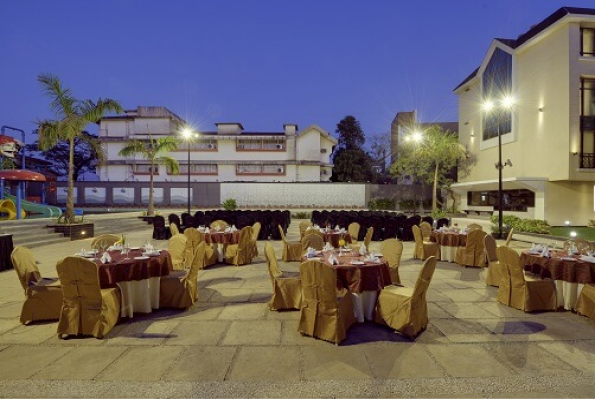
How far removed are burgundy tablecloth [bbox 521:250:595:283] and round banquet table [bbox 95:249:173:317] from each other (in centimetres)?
726

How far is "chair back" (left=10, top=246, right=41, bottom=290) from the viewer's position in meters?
5.62

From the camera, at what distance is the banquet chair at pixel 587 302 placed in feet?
18.5

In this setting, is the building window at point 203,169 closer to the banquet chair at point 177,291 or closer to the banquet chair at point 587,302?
the banquet chair at point 177,291

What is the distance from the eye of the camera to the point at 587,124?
20.5 meters

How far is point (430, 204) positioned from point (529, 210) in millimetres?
13305

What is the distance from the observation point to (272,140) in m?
41.1

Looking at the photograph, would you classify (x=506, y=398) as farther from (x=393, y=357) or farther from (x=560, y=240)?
(x=560, y=240)

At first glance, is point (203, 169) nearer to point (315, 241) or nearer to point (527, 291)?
point (315, 241)

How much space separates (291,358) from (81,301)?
10.3 ft

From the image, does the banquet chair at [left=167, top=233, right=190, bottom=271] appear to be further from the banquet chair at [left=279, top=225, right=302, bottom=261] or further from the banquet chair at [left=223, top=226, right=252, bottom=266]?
the banquet chair at [left=279, top=225, right=302, bottom=261]

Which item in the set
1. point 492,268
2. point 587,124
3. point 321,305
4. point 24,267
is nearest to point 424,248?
point 492,268

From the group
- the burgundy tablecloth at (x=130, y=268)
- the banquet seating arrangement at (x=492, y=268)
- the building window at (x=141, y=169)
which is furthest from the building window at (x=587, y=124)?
the building window at (x=141, y=169)

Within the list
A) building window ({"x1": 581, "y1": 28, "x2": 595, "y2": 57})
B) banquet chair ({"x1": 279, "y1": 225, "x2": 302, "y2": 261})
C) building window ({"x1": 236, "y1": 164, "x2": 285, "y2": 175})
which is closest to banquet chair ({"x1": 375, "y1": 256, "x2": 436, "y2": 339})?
banquet chair ({"x1": 279, "y1": 225, "x2": 302, "y2": 261})

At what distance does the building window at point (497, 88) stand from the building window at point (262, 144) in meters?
21.6
